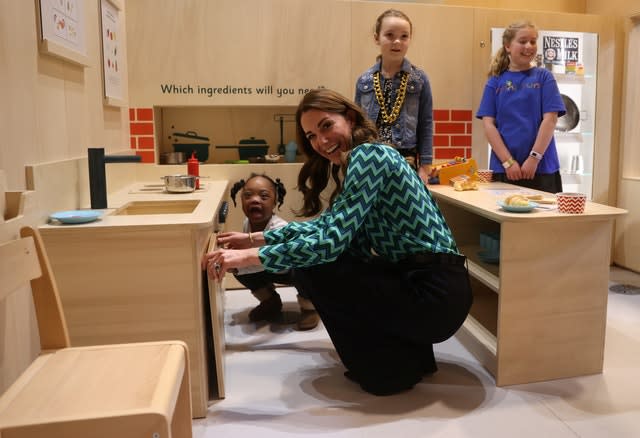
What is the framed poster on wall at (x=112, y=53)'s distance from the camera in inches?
99.5

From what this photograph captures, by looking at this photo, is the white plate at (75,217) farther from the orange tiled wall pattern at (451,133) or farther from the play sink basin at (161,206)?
the orange tiled wall pattern at (451,133)

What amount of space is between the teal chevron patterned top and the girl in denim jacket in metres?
0.99

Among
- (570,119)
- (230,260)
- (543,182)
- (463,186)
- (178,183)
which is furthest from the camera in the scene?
(570,119)

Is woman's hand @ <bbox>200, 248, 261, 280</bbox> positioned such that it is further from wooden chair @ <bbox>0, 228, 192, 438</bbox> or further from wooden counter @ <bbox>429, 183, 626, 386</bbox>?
wooden counter @ <bbox>429, 183, 626, 386</bbox>

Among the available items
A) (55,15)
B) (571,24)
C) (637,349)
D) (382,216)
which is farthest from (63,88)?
(571,24)

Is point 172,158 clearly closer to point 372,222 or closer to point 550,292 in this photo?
point 372,222

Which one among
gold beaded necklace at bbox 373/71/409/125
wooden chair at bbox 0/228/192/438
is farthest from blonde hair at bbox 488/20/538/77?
wooden chair at bbox 0/228/192/438

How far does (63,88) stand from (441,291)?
1.47 metres

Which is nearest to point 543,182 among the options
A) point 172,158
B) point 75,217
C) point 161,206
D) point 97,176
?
point 161,206

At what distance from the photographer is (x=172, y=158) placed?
338cm

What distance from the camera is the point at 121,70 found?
115 inches

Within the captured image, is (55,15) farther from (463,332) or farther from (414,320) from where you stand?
(463,332)

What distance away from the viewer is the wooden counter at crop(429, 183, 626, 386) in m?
2.01

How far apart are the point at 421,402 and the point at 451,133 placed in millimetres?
2090
